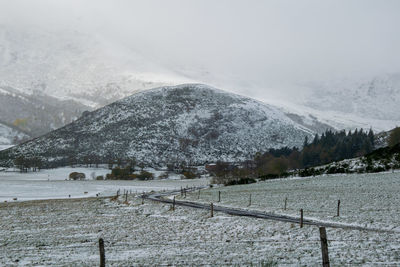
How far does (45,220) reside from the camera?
4056cm

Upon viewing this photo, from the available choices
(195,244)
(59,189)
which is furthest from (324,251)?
(59,189)

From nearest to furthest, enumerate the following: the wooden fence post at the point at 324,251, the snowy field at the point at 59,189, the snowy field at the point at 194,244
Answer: the wooden fence post at the point at 324,251, the snowy field at the point at 194,244, the snowy field at the point at 59,189

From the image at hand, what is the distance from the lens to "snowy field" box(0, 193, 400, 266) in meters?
18.1

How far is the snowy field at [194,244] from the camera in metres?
18.1

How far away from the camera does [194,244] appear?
2333cm

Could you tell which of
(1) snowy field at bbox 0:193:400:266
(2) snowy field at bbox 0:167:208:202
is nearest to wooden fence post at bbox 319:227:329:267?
(1) snowy field at bbox 0:193:400:266

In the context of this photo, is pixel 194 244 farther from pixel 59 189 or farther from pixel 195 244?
pixel 59 189

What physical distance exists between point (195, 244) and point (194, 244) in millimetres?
67

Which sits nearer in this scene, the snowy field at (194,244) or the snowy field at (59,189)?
the snowy field at (194,244)

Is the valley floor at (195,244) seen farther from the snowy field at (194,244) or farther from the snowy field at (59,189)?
the snowy field at (59,189)

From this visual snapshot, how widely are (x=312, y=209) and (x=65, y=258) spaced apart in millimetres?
27682

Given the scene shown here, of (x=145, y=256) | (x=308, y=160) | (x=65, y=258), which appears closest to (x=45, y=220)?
(x=65, y=258)

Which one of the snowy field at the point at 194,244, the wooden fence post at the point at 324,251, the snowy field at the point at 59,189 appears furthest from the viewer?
the snowy field at the point at 59,189

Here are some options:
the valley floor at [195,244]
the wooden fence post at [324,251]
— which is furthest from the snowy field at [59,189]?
the wooden fence post at [324,251]
